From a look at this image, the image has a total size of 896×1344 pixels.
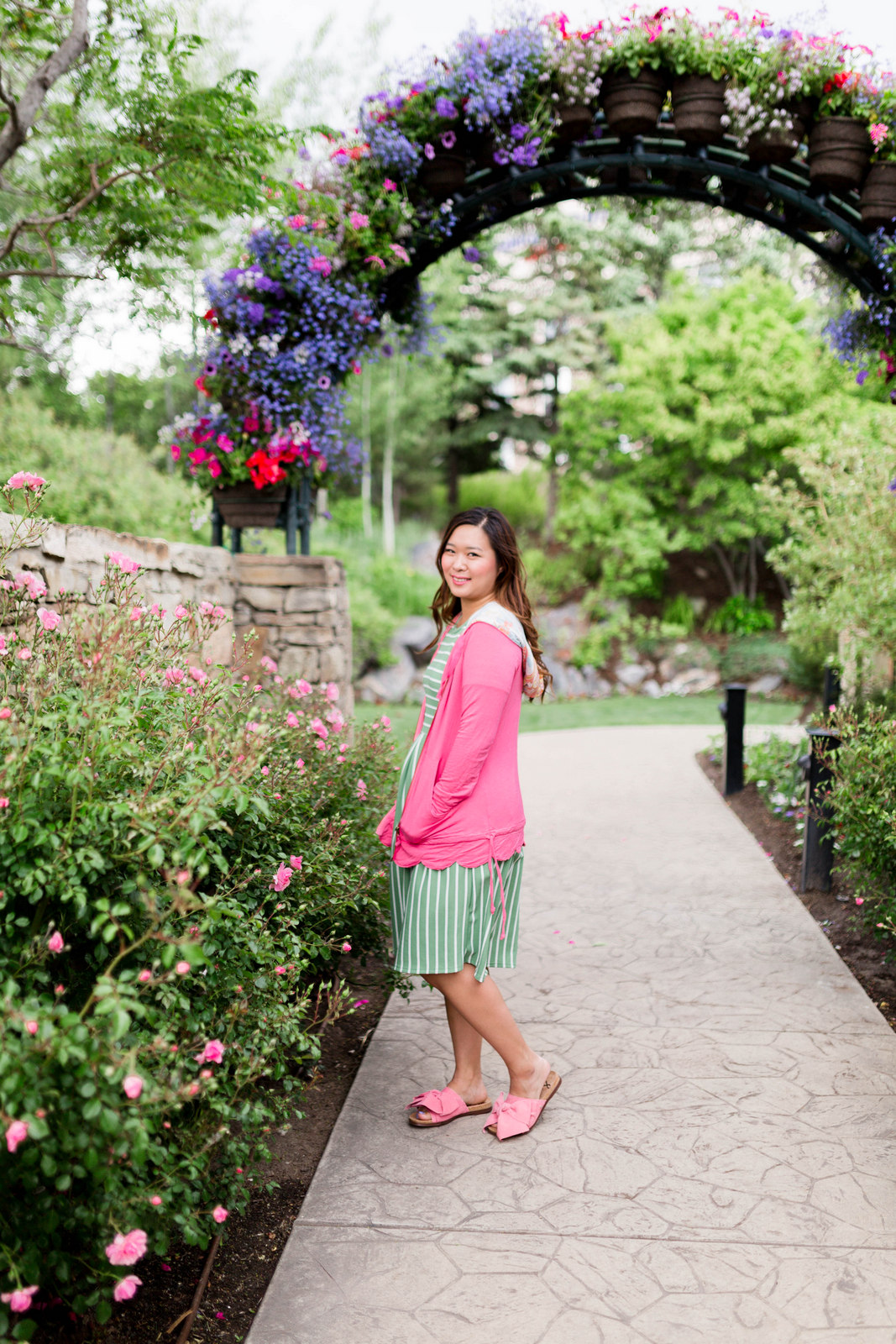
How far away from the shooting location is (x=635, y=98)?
5.16 m

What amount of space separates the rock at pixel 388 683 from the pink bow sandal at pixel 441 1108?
1222cm

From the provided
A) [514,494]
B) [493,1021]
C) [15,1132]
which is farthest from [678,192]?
[514,494]

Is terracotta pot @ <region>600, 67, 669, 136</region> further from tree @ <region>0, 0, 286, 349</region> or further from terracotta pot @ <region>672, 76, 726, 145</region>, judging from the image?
tree @ <region>0, 0, 286, 349</region>

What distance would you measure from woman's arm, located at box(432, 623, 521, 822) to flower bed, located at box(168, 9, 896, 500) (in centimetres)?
319

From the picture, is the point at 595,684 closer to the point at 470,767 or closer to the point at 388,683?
the point at 388,683

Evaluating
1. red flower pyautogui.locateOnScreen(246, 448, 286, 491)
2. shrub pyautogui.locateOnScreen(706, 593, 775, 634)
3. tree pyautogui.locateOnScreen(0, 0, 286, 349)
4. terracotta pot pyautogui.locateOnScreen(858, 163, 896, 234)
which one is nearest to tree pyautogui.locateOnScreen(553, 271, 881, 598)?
shrub pyautogui.locateOnScreen(706, 593, 775, 634)

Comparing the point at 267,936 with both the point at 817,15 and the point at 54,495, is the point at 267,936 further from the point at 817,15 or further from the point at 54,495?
the point at 54,495

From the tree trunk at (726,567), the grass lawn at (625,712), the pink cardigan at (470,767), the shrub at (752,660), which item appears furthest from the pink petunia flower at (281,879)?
the tree trunk at (726,567)

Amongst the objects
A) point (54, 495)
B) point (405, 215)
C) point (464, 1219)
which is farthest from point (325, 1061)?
point (54, 495)

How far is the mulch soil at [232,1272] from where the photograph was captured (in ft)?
6.56

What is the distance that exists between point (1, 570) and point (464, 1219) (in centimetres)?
200

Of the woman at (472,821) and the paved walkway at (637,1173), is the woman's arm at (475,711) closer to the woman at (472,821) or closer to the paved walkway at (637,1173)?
the woman at (472,821)

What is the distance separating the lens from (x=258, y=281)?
5277 mm

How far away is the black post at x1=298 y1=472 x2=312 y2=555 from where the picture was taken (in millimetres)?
5832
